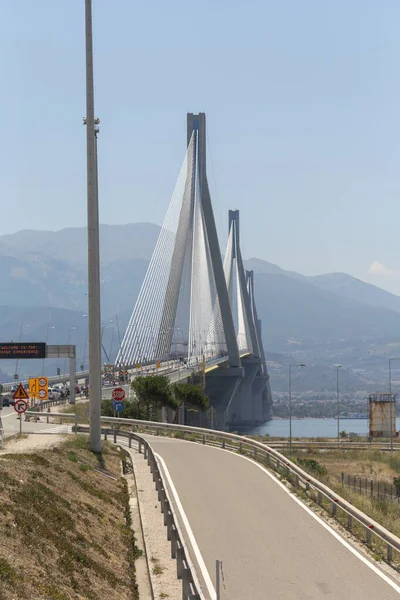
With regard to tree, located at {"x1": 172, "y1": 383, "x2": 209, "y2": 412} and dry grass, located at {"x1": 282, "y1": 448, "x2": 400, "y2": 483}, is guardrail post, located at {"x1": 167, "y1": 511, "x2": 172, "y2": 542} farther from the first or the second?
tree, located at {"x1": 172, "y1": 383, "x2": 209, "y2": 412}

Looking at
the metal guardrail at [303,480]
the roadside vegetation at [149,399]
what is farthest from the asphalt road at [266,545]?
the roadside vegetation at [149,399]

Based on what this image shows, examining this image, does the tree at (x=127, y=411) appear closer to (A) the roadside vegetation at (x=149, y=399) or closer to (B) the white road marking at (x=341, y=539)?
(A) the roadside vegetation at (x=149, y=399)

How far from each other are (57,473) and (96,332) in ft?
22.7

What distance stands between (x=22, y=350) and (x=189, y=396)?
1247 cm

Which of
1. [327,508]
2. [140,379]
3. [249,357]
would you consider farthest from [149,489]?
[249,357]

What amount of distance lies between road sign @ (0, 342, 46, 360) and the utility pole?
3773 cm

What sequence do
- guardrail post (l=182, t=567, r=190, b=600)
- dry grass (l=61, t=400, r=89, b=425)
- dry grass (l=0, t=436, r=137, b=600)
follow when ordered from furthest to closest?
dry grass (l=61, t=400, r=89, b=425)
guardrail post (l=182, t=567, r=190, b=600)
dry grass (l=0, t=436, r=137, b=600)

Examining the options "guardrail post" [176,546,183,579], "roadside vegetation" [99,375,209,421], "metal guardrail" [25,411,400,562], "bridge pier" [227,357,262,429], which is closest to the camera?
"guardrail post" [176,546,183,579]

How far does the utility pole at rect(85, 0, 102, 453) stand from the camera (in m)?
28.1

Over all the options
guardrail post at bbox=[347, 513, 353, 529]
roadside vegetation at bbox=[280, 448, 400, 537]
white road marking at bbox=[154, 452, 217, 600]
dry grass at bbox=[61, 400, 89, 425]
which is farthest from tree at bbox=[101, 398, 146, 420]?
guardrail post at bbox=[347, 513, 353, 529]

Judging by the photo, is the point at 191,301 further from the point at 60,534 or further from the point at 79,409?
the point at 60,534

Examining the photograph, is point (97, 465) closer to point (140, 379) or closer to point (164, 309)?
point (140, 379)

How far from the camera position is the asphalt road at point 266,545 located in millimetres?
14086

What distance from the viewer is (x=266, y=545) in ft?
56.3
